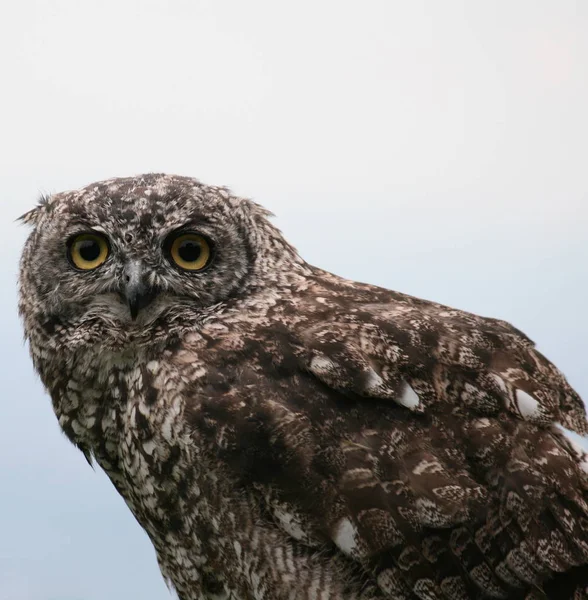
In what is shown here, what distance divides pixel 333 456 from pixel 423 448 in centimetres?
32

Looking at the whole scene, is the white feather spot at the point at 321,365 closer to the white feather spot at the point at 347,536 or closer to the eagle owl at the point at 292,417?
the eagle owl at the point at 292,417

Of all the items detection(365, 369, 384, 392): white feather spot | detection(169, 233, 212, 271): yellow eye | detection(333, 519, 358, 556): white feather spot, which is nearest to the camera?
detection(333, 519, 358, 556): white feather spot

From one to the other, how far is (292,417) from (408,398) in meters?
0.41

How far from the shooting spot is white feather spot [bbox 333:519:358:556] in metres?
3.21

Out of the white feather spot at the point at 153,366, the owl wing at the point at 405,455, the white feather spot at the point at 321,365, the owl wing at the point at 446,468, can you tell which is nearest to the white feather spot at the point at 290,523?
the owl wing at the point at 405,455

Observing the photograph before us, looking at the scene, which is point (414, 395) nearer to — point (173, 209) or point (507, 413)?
point (507, 413)

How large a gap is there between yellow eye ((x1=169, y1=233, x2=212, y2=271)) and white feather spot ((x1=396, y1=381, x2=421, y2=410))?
0.89 metres

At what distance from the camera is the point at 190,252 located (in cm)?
361

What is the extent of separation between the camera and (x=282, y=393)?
3.33 m

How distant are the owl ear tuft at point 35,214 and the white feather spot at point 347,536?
1748 millimetres

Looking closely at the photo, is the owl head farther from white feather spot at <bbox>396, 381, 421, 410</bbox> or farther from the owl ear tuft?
white feather spot at <bbox>396, 381, 421, 410</bbox>

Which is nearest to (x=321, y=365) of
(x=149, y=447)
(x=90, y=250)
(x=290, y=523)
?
(x=290, y=523)

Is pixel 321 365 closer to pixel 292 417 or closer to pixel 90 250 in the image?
pixel 292 417

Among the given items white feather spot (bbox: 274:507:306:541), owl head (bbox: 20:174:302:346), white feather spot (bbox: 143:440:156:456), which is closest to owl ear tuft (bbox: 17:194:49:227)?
owl head (bbox: 20:174:302:346)
